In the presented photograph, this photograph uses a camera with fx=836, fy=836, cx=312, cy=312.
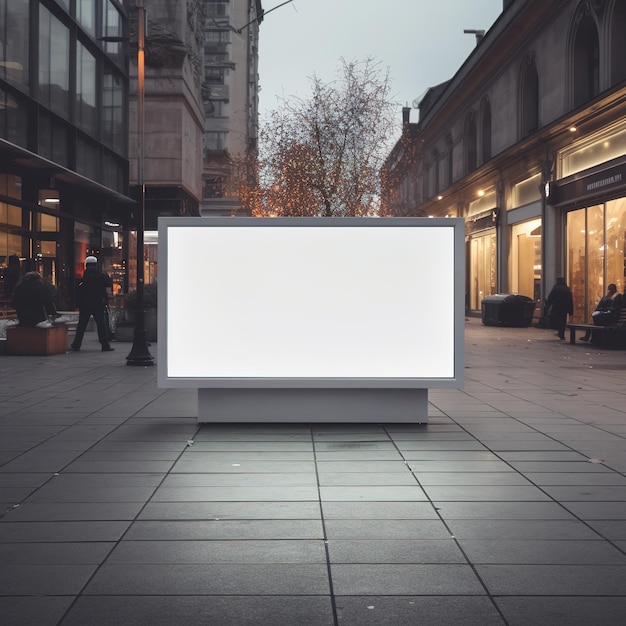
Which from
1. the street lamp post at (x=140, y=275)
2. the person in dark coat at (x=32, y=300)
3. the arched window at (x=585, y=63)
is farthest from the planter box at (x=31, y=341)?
the arched window at (x=585, y=63)

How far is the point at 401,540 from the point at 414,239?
4097 mm

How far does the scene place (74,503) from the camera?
532cm

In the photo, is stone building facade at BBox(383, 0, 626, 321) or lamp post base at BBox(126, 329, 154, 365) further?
stone building facade at BBox(383, 0, 626, 321)

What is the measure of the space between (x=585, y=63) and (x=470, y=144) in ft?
51.8

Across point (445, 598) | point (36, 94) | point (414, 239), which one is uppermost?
point (36, 94)

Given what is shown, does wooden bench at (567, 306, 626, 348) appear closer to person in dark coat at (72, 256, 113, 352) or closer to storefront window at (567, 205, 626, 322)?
storefront window at (567, 205, 626, 322)

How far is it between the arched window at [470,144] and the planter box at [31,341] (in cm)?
2973

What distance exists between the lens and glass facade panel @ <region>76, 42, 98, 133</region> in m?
28.4

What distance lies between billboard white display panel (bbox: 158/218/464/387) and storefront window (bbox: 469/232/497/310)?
3021 centimetres

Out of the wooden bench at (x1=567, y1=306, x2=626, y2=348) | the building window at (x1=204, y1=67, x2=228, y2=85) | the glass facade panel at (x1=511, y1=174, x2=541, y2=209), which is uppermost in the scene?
the building window at (x1=204, y1=67, x2=228, y2=85)

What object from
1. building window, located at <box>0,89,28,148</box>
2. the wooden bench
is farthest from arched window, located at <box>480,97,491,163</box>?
building window, located at <box>0,89,28,148</box>

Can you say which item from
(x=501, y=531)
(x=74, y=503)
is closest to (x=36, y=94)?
(x=74, y=503)

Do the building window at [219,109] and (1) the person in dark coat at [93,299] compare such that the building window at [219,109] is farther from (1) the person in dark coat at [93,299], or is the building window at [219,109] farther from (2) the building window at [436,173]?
(1) the person in dark coat at [93,299]

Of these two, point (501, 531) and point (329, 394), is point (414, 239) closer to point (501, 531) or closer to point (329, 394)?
point (329, 394)
